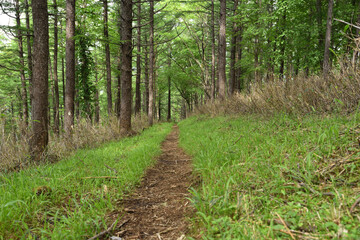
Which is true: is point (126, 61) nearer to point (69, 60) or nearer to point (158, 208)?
point (69, 60)

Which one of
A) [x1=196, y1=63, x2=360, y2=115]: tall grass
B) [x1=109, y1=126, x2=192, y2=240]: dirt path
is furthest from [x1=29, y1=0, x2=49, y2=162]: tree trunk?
[x1=196, y1=63, x2=360, y2=115]: tall grass

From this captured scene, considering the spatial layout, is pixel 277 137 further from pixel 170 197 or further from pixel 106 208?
pixel 106 208

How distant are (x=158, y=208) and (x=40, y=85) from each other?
4802mm

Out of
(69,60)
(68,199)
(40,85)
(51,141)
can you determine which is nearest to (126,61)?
(69,60)

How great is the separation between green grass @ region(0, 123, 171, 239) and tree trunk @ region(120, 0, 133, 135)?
12.3 ft

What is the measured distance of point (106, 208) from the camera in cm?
235

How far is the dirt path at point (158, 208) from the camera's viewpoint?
194 centimetres

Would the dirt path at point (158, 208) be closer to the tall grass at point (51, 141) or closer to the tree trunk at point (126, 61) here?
the tall grass at point (51, 141)

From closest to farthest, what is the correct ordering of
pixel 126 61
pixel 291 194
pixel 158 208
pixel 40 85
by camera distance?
pixel 291 194 < pixel 158 208 < pixel 40 85 < pixel 126 61

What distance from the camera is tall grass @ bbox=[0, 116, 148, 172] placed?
416cm

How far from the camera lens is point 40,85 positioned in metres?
4.84

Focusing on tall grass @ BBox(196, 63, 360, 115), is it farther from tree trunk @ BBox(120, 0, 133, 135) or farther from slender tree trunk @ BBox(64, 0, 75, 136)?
slender tree trunk @ BBox(64, 0, 75, 136)

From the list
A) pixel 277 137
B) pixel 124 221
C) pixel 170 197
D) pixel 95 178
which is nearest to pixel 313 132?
pixel 277 137

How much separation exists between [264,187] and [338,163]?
0.81m
